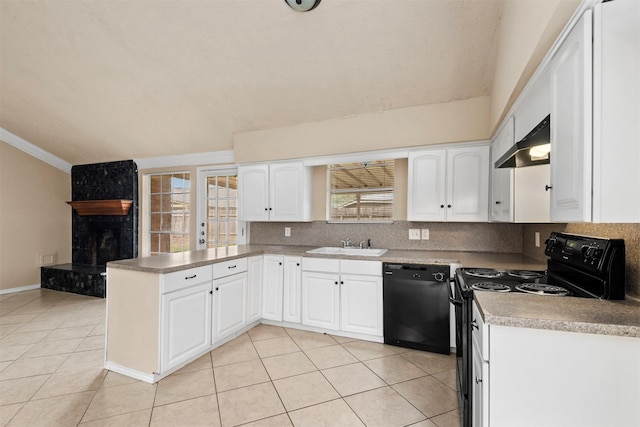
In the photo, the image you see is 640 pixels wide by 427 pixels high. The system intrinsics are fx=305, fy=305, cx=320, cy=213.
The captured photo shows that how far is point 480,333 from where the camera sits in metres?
1.30

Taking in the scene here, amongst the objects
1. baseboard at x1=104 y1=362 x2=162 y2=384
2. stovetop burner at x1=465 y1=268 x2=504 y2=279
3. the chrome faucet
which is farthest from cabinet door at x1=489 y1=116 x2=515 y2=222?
baseboard at x1=104 y1=362 x2=162 y2=384

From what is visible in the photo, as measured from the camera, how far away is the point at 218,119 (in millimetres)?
3826

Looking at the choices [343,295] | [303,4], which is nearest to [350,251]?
[343,295]

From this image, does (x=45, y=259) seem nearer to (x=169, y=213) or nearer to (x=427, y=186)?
(x=169, y=213)

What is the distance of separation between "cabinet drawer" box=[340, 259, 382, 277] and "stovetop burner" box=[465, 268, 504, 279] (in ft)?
2.83

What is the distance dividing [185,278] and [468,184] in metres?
2.66

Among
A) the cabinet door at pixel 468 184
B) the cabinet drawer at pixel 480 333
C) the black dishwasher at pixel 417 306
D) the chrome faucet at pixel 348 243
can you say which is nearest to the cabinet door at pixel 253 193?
the chrome faucet at pixel 348 243

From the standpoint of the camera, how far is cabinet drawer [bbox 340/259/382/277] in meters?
2.90

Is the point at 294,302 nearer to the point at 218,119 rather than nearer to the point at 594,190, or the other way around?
the point at 218,119

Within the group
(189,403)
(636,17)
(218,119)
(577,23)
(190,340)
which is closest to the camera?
(636,17)

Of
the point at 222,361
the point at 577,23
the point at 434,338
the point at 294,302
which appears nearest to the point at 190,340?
the point at 222,361

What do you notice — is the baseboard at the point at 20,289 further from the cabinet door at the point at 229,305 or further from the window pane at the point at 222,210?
the cabinet door at the point at 229,305

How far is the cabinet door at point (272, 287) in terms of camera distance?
337 cm

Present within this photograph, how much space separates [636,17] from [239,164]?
142 inches
